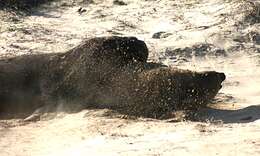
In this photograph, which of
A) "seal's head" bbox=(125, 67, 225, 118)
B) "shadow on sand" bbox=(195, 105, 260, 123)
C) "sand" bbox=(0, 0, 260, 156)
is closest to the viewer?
"sand" bbox=(0, 0, 260, 156)

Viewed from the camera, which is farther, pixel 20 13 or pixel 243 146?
pixel 20 13

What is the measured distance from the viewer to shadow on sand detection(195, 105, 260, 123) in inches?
279

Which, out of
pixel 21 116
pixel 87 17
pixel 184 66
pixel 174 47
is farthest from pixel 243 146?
pixel 87 17

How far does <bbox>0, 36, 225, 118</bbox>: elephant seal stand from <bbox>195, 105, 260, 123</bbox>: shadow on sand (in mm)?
150

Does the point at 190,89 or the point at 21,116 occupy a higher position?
the point at 190,89

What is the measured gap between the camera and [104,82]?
26.7 ft

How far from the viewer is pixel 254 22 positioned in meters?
11.4

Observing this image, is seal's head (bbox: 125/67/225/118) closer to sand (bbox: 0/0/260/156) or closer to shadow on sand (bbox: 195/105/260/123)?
shadow on sand (bbox: 195/105/260/123)

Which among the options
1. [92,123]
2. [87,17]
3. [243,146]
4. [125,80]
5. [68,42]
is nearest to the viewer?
[243,146]

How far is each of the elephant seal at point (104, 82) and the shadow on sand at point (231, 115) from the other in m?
0.15

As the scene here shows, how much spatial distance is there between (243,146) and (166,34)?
5.90m

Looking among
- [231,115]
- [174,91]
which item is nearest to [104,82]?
[174,91]

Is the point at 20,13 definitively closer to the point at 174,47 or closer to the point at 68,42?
the point at 68,42

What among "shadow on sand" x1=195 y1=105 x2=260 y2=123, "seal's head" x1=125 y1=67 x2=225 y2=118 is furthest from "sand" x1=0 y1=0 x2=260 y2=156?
"seal's head" x1=125 y1=67 x2=225 y2=118
